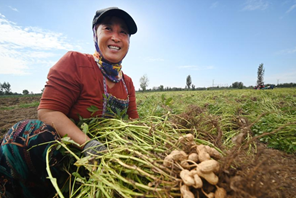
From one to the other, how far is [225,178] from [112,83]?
1.41 m

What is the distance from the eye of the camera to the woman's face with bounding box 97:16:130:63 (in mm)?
1568

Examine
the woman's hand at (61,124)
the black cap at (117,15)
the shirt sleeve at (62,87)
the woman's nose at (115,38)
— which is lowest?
the woman's hand at (61,124)

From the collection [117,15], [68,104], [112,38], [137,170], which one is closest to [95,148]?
[137,170]

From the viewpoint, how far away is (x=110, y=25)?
5.20 feet

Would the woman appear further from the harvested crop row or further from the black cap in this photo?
the harvested crop row

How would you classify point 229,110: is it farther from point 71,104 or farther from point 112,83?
point 71,104

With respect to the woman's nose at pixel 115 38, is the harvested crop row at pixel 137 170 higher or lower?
lower

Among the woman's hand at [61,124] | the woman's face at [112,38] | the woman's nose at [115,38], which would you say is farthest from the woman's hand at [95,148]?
the woman's nose at [115,38]

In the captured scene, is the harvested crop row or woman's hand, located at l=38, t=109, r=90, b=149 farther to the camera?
woman's hand, located at l=38, t=109, r=90, b=149

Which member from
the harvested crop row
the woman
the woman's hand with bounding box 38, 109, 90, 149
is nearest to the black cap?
the woman

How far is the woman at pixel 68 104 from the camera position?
108 centimetres

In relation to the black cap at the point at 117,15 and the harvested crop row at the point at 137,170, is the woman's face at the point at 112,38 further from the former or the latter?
the harvested crop row at the point at 137,170

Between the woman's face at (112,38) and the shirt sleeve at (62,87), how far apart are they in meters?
0.38

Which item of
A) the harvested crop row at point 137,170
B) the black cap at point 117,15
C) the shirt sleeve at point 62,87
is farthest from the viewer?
the black cap at point 117,15
